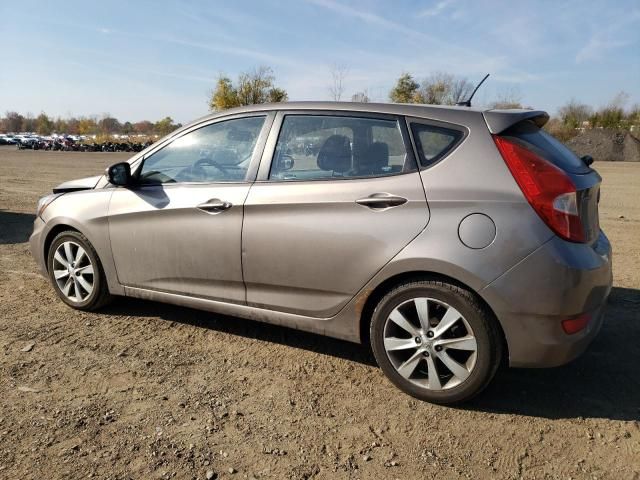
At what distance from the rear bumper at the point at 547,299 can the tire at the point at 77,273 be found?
312cm

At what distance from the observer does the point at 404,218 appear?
292 cm

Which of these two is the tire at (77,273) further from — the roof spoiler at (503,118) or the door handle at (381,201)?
the roof spoiler at (503,118)

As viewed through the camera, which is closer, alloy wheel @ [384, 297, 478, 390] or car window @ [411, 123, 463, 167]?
alloy wheel @ [384, 297, 478, 390]

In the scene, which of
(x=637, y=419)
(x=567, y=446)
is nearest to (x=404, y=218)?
(x=567, y=446)

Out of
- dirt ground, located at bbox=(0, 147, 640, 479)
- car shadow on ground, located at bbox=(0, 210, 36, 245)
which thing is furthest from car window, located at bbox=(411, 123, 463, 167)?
car shadow on ground, located at bbox=(0, 210, 36, 245)

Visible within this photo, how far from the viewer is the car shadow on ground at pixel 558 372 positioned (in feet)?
9.78

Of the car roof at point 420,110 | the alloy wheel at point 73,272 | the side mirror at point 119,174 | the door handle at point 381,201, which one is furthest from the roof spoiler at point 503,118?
the alloy wheel at point 73,272

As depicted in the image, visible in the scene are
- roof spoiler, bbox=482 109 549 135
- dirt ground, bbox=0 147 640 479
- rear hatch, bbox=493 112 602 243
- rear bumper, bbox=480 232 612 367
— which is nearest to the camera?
dirt ground, bbox=0 147 640 479

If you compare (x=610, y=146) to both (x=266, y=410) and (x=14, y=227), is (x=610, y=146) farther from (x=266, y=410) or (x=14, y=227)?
(x=266, y=410)

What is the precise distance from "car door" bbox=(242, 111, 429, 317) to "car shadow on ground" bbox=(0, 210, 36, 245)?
5326mm

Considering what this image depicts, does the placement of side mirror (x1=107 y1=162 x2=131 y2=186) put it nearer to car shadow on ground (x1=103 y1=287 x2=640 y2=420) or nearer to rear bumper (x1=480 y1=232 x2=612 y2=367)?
car shadow on ground (x1=103 y1=287 x2=640 y2=420)

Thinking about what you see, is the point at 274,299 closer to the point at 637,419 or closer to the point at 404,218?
the point at 404,218

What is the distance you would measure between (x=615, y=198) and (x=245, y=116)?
464 inches

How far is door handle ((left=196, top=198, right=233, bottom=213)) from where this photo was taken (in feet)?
11.4
